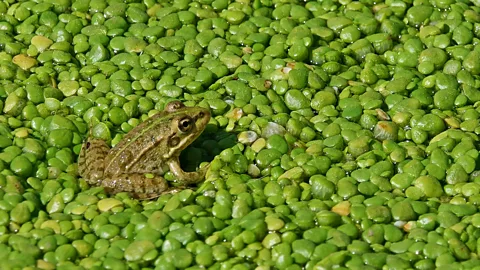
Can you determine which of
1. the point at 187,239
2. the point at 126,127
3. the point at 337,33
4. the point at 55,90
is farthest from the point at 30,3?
the point at 187,239

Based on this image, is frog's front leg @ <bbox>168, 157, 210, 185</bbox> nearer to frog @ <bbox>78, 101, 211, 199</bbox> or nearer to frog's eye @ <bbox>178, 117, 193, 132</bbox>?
frog @ <bbox>78, 101, 211, 199</bbox>

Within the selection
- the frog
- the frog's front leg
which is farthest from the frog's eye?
the frog's front leg

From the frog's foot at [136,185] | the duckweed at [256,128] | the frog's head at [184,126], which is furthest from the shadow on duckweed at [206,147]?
the frog's foot at [136,185]

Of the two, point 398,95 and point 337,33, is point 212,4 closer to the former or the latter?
point 337,33

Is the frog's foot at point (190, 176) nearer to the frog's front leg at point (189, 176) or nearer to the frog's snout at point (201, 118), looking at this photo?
the frog's front leg at point (189, 176)

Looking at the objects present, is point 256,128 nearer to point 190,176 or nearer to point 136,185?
point 190,176

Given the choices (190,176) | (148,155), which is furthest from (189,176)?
(148,155)

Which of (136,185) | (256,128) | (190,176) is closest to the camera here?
(136,185)
